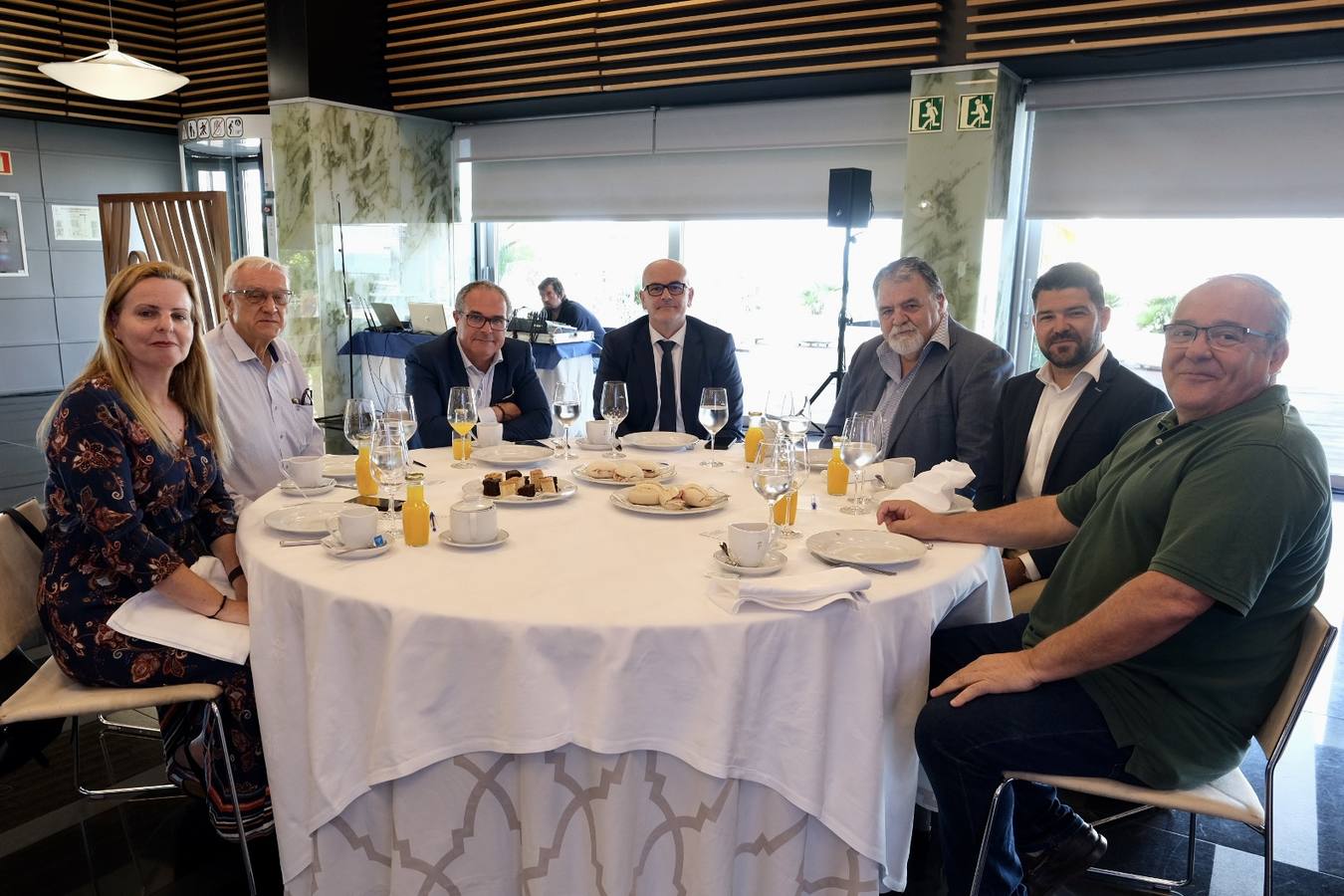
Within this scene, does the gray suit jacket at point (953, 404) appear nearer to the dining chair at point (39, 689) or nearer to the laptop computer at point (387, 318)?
the dining chair at point (39, 689)

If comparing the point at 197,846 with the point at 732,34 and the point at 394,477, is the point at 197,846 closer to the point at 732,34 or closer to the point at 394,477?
the point at 394,477

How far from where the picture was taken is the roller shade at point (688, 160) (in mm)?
6648

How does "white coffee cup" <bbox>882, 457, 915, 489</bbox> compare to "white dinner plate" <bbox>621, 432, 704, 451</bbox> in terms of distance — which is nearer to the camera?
"white coffee cup" <bbox>882, 457, 915, 489</bbox>

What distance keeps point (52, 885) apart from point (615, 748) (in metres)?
1.68

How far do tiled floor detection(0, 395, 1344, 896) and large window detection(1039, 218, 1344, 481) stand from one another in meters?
3.95

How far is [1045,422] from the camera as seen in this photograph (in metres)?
3.05

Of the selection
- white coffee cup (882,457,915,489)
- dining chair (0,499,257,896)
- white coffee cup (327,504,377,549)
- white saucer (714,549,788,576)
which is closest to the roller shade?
white coffee cup (882,457,915,489)

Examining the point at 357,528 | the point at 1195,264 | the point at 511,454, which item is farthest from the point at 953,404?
the point at 1195,264

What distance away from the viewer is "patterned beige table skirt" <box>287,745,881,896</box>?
176 cm

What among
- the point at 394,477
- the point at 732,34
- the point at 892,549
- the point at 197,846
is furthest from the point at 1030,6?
the point at 197,846

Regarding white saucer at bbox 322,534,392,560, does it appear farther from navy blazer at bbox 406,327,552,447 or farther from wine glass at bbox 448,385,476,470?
navy blazer at bbox 406,327,552,447

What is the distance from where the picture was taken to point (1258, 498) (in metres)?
1.64

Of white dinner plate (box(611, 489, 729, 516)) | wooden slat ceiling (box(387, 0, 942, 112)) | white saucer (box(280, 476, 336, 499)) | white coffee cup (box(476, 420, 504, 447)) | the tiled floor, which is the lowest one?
the tiled floor

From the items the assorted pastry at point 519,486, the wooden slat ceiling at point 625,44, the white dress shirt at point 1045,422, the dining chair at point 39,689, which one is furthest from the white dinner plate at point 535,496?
the wooden slat ceiling at point 625,44
